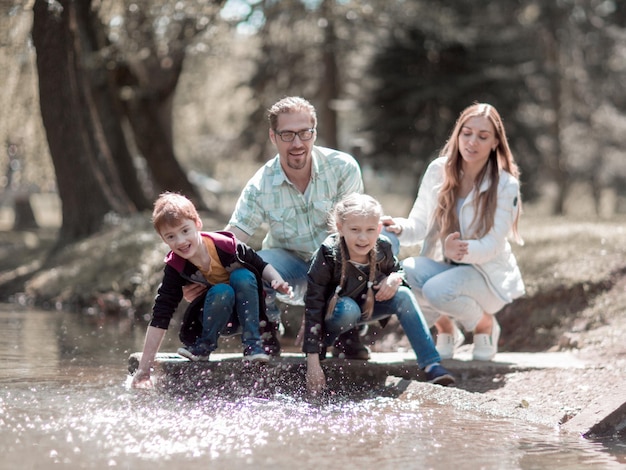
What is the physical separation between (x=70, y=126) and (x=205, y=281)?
911 centimetres

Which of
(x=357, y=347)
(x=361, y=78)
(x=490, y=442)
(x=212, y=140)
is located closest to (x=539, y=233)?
(x=357, y=347)

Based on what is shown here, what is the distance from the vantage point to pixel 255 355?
5.41 metres

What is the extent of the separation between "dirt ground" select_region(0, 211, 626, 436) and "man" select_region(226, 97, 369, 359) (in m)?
1.23

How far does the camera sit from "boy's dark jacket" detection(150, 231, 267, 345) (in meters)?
5.33

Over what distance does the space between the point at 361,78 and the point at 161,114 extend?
17.6 ft

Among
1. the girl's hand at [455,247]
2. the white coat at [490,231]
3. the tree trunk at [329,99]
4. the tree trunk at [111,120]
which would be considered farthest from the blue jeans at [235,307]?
the tree trunk at [329,99]

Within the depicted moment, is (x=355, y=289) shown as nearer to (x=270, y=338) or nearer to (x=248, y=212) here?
(x=270, y=338)

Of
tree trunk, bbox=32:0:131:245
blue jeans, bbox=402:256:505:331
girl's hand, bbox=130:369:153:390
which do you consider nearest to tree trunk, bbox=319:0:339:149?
tree trunk, bbox=32:0:131:245

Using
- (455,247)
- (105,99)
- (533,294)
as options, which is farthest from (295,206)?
(105,99)

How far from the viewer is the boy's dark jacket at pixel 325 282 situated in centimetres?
538

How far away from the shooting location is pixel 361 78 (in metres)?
23.0

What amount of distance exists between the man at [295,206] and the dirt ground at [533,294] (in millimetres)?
1234

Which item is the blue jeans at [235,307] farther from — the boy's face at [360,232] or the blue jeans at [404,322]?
the boy's face at [360,232]

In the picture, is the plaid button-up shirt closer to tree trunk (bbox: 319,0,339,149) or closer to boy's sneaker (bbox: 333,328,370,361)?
boy's sneaker (bbox: 333,328,370,361)
